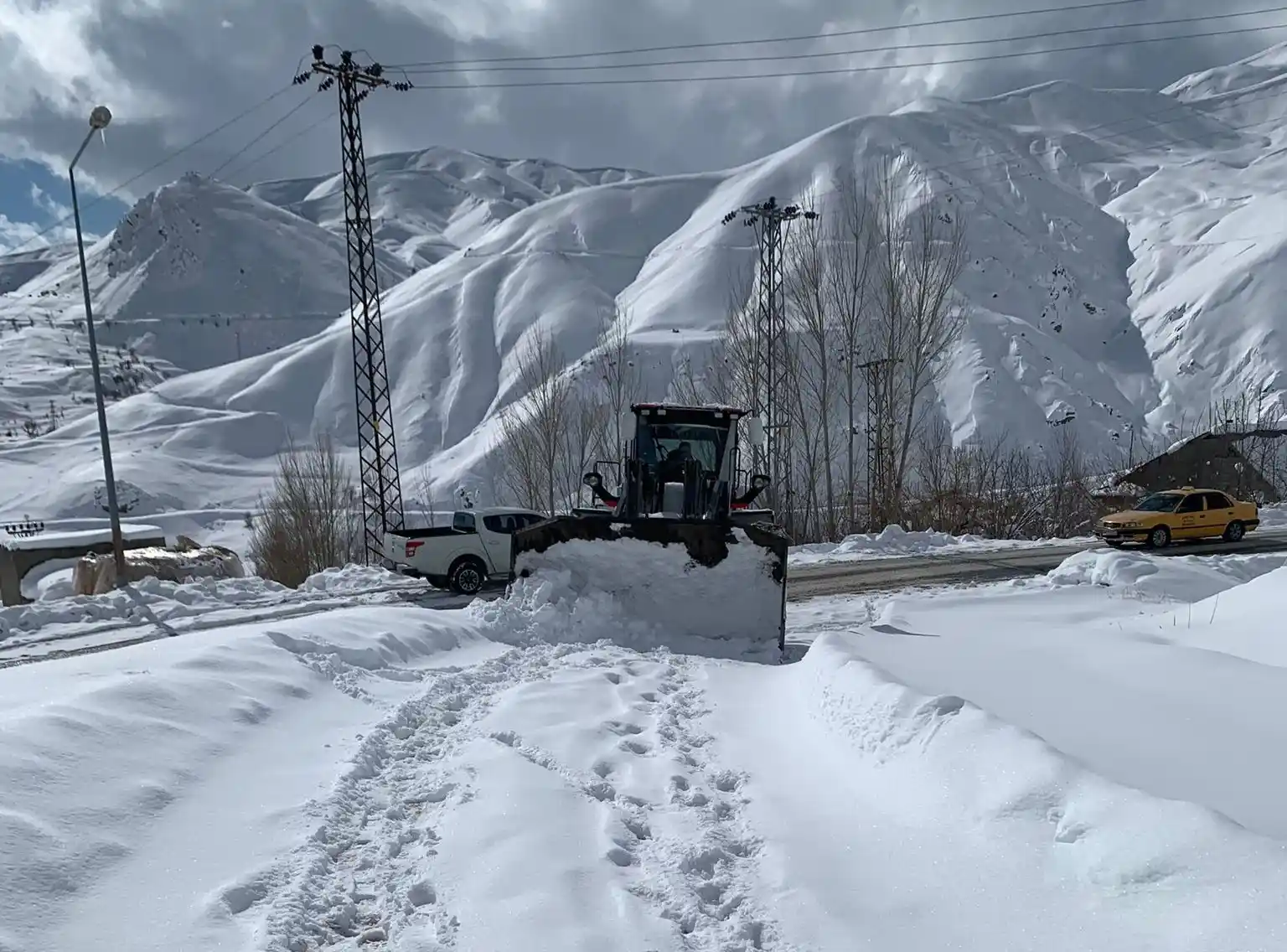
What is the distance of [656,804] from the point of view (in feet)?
16.1

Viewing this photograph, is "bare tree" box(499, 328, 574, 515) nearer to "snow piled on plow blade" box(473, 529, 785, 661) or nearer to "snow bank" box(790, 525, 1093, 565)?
"snow bank" box(790, 525, 1093, 565)

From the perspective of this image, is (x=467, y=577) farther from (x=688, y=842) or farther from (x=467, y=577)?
(x=688, y=842)

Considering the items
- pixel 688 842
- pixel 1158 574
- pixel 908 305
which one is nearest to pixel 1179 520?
pixel 1158 574

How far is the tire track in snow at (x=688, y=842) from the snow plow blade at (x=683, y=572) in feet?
12.4

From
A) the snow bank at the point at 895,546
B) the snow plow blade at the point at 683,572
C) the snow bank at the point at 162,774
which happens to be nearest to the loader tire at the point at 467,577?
the snow plow blade at the point at 683,572

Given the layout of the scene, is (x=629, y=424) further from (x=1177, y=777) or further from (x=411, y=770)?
(x=1177, y=777)

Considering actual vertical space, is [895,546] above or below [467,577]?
below

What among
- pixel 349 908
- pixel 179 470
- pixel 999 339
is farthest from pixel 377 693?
pixel 999 339

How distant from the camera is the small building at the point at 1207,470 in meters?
34.7

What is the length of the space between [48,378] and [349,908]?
197m

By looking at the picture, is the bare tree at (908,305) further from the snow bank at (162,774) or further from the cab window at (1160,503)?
the snow bank at (162,774)

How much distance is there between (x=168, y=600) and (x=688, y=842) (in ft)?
44.6

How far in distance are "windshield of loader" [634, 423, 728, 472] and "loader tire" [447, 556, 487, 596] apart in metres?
4.85

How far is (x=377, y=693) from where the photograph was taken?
705 centimetres
